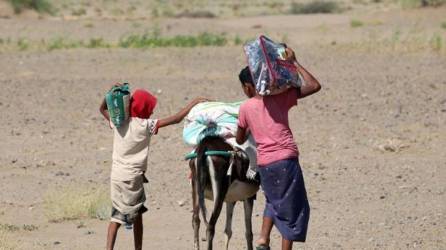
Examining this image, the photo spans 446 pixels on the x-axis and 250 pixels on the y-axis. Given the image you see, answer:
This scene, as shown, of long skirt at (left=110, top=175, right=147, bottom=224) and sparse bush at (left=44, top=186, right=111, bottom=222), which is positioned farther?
sparse bush at (left=44, top=186, right=111, bottom=222)

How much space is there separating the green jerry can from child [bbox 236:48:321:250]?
3.74ft

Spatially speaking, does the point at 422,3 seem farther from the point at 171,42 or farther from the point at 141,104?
the point at 141,104

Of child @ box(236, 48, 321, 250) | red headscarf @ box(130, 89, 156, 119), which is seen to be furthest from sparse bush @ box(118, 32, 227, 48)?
child @ box(236, 48, 321, 250)

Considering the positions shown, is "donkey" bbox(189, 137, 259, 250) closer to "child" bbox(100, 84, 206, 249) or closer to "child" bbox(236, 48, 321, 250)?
"child" bbox(100, 84, 206, 249)

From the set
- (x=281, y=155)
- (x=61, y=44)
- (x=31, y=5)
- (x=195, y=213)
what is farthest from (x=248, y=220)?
(x=31, y=5)

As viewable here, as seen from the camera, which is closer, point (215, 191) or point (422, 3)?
point (215, 191)

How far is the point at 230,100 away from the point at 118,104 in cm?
1160

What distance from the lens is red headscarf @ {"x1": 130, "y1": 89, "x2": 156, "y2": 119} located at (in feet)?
30.5

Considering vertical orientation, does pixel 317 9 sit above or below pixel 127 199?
below

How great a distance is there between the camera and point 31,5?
50.3m

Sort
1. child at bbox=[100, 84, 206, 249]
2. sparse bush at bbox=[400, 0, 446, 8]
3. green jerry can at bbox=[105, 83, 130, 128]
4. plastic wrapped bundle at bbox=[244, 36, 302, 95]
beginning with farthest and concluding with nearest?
sparse bush at bbox=[400, 0, 446, 8]
child at bbox=[100, 84, 206, 249]
green jerry can at bbox=[105, 83, 130, 128]
plastic wrapped bundle at bbox=[244, 36, 302, 95]

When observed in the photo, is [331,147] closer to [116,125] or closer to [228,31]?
[116,125]

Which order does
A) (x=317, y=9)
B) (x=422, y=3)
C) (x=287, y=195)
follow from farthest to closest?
(x=317, y=9) → (x=422, y=3) → (x=287, y=195)

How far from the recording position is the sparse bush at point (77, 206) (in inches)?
480
